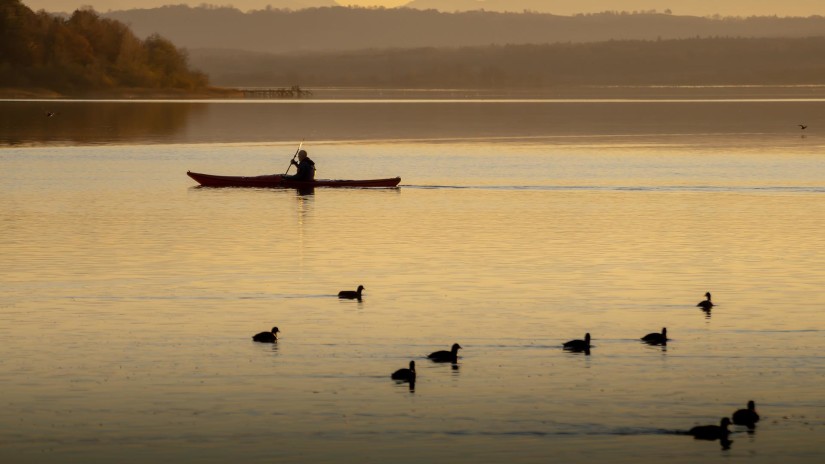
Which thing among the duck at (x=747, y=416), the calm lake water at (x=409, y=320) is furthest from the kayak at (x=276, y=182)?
the duck at (x=747, y=416)

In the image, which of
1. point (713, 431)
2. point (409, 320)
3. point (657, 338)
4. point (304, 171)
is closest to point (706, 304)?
point (657, 338)

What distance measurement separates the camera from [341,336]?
27.9 m

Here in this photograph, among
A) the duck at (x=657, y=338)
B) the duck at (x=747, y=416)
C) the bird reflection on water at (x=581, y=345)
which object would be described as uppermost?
the duck at (x=657, y=338)

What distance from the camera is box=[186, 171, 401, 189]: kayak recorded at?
62969 mm

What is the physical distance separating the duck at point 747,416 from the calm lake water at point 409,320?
24cm

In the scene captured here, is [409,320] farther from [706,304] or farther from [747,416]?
[747,416]

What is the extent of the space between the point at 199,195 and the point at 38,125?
262 ft

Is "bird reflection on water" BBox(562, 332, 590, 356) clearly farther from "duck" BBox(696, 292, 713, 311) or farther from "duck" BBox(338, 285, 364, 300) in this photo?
"duck" BBox(338, 285, 364, 300)

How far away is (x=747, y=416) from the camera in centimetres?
2106

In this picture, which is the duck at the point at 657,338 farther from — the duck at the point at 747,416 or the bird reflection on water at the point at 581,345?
the duck at the point at 747,416

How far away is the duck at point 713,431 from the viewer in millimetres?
20359

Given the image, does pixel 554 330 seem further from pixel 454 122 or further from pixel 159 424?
pixel 454 122

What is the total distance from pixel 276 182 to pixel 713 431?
43878 millimetres

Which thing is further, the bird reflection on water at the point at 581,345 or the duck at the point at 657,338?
the duck at the point at 657,338
